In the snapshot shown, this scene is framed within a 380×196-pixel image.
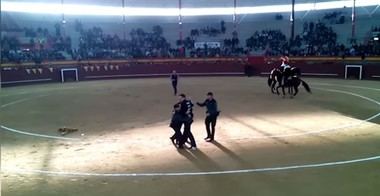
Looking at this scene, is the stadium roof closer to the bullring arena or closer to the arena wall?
the arena wall

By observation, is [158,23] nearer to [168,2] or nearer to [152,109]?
[168,2]

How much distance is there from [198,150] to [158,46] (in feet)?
105

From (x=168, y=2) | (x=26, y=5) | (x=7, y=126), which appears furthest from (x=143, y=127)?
(x=168, y=2)

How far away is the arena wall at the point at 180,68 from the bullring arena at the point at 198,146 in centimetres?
800

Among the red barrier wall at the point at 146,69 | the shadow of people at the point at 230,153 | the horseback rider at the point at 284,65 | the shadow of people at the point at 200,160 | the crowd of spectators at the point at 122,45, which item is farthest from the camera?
the crowd of spectators at the point at 122,45

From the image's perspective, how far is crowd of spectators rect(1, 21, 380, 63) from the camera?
109 ft

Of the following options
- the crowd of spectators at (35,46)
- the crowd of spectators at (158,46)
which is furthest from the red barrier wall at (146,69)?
the crowd of spectators at (35,46)

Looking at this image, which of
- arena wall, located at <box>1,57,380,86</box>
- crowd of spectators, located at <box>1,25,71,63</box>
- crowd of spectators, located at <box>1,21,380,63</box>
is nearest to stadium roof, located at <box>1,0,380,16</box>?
crowd of spectators, located at <box>1,21,380,63</box>

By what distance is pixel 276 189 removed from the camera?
6.67 m

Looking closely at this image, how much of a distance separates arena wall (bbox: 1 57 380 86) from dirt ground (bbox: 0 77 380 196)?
12377 millimetres

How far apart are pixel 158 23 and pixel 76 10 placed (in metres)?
8.60

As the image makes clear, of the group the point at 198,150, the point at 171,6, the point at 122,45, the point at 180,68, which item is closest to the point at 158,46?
the point at 122,45

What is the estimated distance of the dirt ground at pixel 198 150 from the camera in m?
6.93

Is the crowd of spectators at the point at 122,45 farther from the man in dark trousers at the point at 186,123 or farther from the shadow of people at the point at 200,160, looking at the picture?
the shadow of people at the point at 200,160
